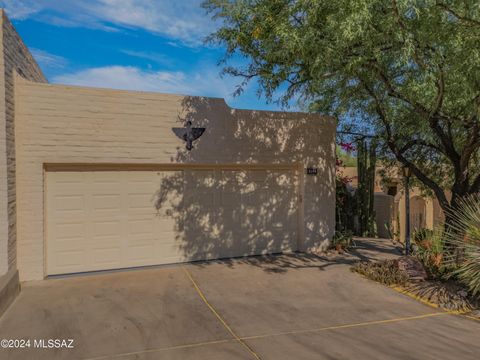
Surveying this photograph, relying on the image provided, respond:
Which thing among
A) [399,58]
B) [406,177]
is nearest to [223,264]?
[406,177]

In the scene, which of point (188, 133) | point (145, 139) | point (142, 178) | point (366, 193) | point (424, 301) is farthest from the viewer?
point (366, 193)

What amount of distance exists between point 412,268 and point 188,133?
543 centimetres

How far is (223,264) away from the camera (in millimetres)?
7707

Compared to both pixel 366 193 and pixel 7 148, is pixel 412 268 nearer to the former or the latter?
pixel 366 193

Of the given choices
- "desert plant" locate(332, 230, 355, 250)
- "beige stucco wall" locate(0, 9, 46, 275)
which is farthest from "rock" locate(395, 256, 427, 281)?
"beige stucco wall" locate(0, 9, 46, 275)

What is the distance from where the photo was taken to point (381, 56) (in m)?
5.85

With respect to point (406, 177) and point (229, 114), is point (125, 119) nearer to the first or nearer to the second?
point (229, 114)

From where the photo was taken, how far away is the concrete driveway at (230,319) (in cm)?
409

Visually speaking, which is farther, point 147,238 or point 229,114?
point 229,114

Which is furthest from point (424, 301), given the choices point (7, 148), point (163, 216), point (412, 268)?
point (7, 148)

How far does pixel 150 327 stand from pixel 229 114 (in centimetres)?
497

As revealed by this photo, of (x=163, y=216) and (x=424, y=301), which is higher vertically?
(x=163, y=216)

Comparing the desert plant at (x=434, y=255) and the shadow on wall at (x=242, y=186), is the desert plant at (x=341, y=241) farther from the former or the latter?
the desert plant at (x=434, y=255)

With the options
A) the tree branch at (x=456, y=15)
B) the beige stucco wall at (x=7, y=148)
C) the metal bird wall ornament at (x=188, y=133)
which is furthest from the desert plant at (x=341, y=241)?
the beige stucco wall at (x=7, y=148)
